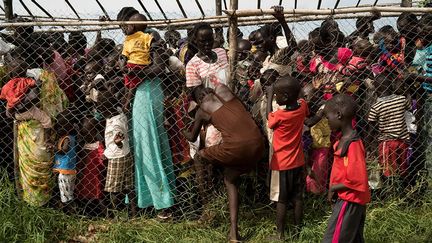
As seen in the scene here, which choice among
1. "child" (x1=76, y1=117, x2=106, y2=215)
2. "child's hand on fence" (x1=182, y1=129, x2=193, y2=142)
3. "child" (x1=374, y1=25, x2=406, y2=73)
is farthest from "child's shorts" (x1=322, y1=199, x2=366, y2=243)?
"child" (x1=76, y1=117, x2=106, y2=215)

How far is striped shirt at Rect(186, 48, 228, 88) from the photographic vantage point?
4.15 m

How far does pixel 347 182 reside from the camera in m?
3.19

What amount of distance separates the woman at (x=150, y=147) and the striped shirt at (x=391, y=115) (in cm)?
193

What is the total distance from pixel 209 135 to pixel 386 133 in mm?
1636

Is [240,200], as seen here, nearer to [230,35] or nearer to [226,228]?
[226,228]

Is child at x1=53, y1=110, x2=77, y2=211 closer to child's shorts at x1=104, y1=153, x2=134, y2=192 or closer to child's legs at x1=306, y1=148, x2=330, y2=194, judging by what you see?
child's shorts at x1=104, y1=153, x2=134, y2=192

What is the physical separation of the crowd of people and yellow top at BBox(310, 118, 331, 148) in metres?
0.01

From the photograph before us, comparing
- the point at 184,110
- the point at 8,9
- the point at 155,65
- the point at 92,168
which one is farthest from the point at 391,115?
the point at 8,9

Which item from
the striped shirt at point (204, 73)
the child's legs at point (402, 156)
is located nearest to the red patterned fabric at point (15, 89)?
the striped shirt at point (204, 73)

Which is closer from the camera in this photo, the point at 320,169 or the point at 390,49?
the point at 320,169

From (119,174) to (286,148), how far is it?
1.55 metres

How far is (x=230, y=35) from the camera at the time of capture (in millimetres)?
3996

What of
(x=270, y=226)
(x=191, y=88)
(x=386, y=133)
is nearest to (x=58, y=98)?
(x=191, y=88)

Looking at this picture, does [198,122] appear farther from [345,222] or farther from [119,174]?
[345,222]
